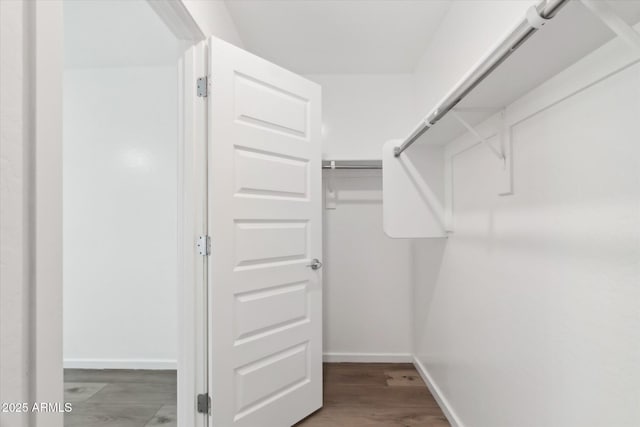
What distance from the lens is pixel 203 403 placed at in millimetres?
1424

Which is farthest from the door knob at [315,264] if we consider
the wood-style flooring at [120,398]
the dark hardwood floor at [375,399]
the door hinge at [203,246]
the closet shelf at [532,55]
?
the wood-style flooring at [120,398]

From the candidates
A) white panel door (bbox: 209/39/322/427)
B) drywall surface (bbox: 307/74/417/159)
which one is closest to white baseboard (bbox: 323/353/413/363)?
white panel door (bbox: 209/39/322/427)

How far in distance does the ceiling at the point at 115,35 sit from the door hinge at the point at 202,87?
472 mm

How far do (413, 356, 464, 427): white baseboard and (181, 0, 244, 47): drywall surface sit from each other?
2366 millimetres

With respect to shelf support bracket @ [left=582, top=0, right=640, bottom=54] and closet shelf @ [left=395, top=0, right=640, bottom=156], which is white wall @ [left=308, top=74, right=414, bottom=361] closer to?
closet shelf @ [left=395, top=0, right=640, bottom=156]

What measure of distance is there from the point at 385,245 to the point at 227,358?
1.51 m

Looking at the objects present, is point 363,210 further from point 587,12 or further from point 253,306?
point 587,12

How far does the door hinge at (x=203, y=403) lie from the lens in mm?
1424

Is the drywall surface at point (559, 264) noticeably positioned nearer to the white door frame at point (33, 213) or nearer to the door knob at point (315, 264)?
the door knob at point (315, 264)

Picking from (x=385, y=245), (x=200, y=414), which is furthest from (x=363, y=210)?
(x=200, y=414)

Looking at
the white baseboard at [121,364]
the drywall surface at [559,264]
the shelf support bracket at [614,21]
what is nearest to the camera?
the shelf support bracket at [614,21]

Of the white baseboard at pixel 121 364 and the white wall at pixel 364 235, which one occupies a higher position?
the white wall at pixel 364 235

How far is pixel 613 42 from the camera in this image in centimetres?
73

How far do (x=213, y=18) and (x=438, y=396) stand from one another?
252cm
